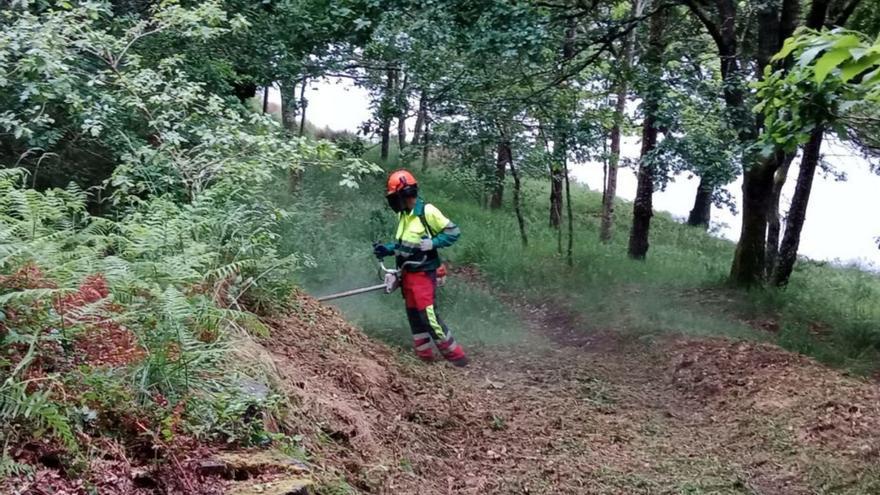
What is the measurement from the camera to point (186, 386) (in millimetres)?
3340

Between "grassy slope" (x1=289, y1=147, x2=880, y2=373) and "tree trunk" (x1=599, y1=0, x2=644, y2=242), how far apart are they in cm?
130

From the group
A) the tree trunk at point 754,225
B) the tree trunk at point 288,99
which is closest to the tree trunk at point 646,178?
the tree trunk at point 754,225

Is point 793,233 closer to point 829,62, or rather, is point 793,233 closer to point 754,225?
point 754,225

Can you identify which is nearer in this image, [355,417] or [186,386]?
[186,386]

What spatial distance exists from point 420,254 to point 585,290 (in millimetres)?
5251

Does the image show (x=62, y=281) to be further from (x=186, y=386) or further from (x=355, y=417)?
(x=355, y=417)

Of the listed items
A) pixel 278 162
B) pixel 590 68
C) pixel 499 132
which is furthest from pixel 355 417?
pixel 590 68

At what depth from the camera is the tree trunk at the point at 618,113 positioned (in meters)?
11.2

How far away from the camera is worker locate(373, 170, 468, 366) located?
761cm

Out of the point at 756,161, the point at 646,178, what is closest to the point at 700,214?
the point at 646,178

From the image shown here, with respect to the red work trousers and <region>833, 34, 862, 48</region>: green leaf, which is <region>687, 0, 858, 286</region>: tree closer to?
the red work trousers

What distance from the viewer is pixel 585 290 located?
39.8 ft

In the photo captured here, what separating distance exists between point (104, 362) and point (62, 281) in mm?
597

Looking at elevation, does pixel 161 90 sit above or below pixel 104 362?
above
